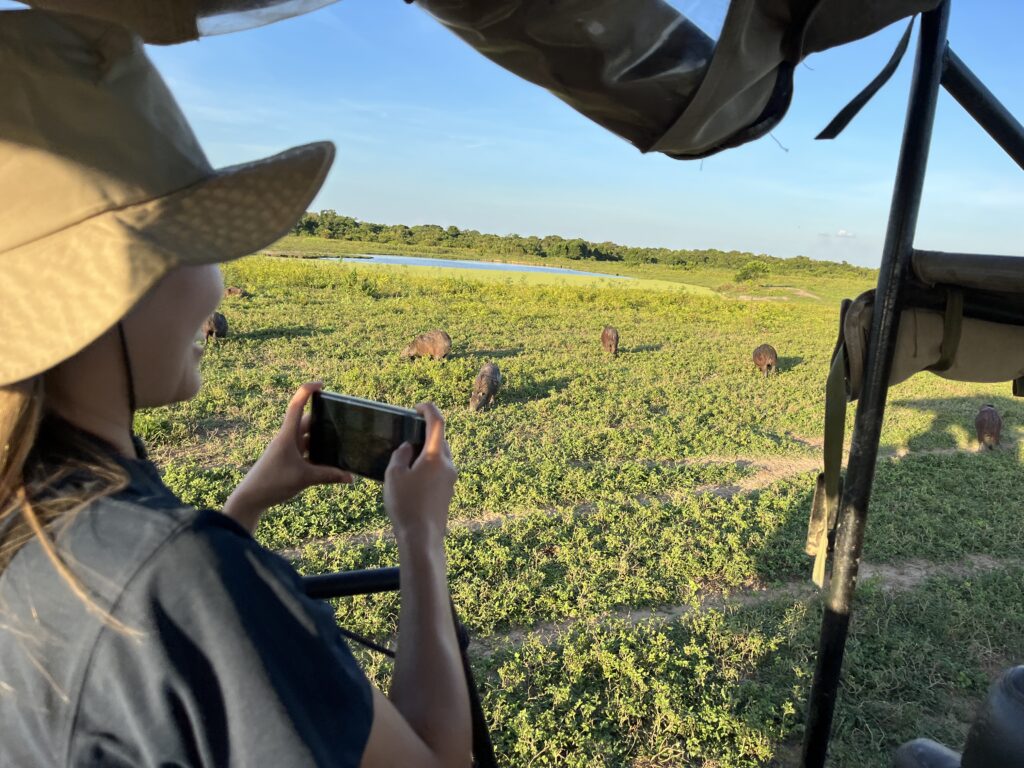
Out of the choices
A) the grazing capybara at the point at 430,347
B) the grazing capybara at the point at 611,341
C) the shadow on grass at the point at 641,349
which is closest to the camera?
the grazing capybara at the point at 430,347

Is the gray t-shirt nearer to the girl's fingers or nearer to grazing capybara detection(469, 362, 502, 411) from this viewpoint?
the girl's fingers

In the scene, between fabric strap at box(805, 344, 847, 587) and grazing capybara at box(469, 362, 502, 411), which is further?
grazing capybara at box(469, 362, 502, 411)

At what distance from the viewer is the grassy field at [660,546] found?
2635mm

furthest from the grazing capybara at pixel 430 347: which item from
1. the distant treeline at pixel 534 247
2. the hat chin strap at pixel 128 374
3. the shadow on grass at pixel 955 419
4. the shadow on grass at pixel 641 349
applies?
the distant treeline at pixel 534 247

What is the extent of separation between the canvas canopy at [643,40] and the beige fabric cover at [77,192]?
1.21 feet

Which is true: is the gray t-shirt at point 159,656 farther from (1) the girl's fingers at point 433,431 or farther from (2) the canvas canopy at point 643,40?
(2) the canvas canopy at point 643,40

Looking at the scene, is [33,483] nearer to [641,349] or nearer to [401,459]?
[401,459]

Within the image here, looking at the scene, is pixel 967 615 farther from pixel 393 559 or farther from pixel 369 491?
pixel 369 491

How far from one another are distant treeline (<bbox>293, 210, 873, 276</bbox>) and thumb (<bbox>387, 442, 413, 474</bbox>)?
54083 mm

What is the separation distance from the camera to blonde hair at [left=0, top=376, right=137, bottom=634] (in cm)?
59

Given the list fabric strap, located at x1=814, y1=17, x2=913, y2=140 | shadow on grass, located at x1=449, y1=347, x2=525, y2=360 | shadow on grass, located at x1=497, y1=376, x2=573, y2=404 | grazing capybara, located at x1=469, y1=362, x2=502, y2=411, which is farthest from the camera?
shadow on grass, located at x1=449, y1=347, x2=525, y2=360

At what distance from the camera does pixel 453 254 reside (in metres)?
51.3

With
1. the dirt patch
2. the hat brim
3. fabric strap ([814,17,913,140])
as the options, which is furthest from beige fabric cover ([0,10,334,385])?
the dirt patch

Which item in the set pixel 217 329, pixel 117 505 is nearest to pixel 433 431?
pixel 117 505
